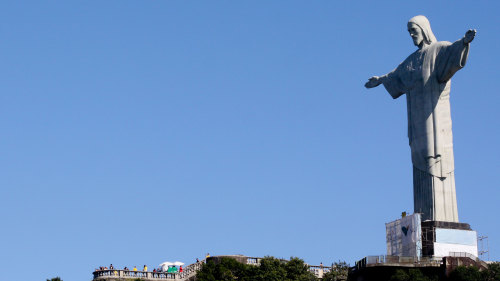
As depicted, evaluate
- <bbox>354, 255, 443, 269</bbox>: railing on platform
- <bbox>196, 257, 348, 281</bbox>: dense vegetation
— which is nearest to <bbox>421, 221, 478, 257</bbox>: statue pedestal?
<bbox>354, 255, 443, 269</bbox>: railing on platform

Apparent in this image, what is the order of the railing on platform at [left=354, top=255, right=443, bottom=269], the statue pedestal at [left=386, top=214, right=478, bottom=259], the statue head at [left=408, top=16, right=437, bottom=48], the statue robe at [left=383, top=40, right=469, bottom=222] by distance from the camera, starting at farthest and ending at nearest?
the statue head at [left=408, top=16, right=437, bottom=48], the statue robe at [left=383, top=40, right=469, bottom=222], the statue pedestal at [left=386, top=214, right=478, bottom=259], the railing on platform at [left=354, top=255, right=443, bottom=269]

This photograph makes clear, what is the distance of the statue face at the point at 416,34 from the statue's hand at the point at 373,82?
5270 mm

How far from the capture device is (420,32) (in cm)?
9306

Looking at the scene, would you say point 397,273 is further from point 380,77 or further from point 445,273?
point 380,77

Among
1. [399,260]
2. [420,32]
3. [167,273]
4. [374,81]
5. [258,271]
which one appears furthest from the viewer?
[374,81]

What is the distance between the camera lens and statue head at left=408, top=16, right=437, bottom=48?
9294 cm

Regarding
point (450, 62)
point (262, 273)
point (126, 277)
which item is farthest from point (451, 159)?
point (126, 277)

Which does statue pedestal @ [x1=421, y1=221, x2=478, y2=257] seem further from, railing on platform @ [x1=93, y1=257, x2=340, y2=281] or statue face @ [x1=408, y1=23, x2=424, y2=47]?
statue face @ [x1=408, y1=23, x2=424, y2=47]

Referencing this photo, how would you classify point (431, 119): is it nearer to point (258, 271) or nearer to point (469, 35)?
point (469, 35)

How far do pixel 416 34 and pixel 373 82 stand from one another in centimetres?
646

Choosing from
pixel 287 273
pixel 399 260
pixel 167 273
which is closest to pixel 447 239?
pixel 399 260

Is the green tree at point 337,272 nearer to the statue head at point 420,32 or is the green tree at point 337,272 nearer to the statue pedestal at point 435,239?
the statue pedestal at point 435,239

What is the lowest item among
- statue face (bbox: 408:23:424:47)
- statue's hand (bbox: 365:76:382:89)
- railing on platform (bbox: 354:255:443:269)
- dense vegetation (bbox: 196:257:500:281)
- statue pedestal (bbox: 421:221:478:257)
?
dense vegetation (bbox: 196:257:500:281)

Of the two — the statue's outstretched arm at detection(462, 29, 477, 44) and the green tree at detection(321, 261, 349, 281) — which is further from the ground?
the statue's outstretched arm at detection(462, 29, 477, 44)
